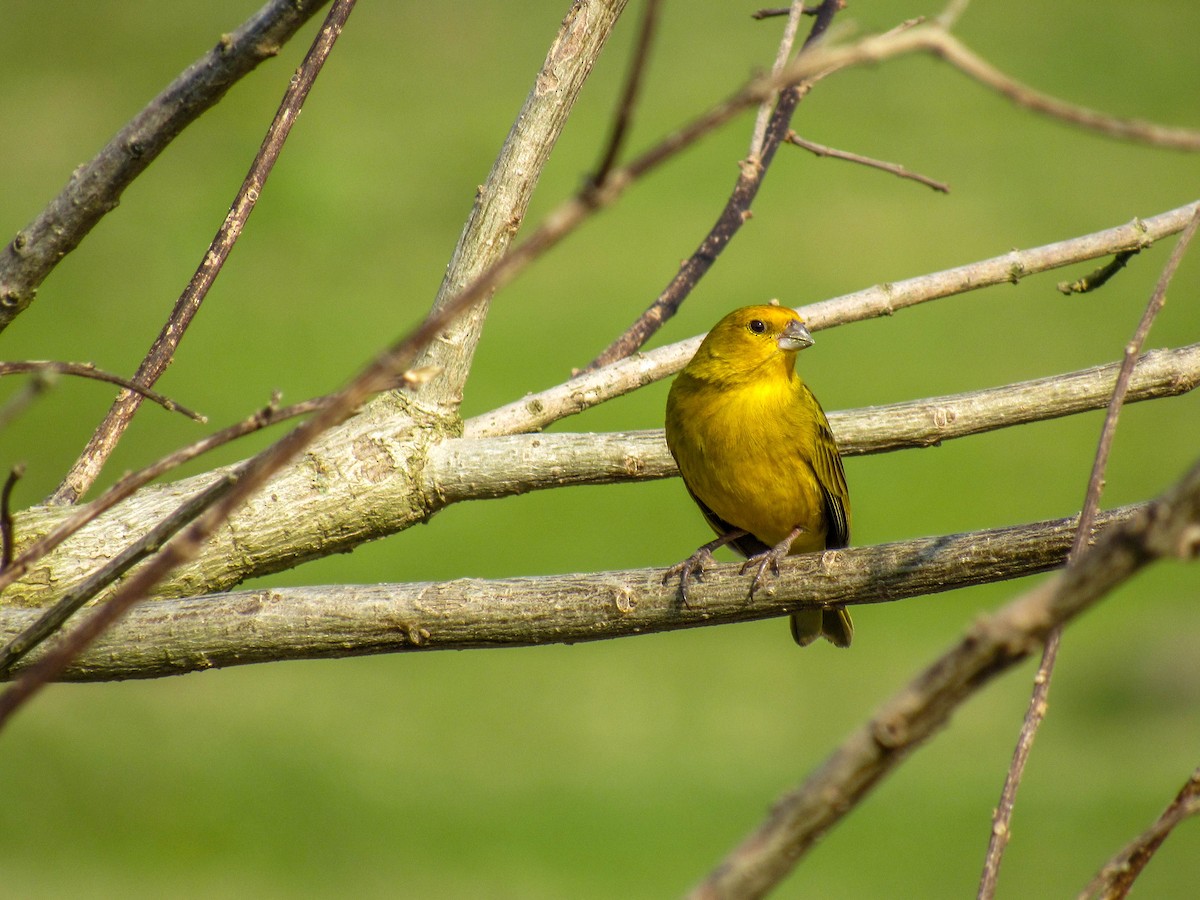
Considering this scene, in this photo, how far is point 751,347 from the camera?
438 cm

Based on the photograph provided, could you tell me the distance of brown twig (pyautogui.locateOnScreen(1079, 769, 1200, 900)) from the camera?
127 cm

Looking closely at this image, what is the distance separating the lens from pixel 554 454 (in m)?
3.40

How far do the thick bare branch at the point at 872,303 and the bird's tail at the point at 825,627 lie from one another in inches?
52.4

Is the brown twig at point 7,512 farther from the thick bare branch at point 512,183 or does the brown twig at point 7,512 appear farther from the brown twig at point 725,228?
the brown twig at point 725,228

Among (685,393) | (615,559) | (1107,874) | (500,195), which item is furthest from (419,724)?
(1107,874)

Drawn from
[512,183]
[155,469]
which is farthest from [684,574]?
[155,469]

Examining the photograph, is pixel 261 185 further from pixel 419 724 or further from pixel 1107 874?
pixel 419 724

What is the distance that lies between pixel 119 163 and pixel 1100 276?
2.74 metres

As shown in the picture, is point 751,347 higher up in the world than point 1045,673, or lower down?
higher up

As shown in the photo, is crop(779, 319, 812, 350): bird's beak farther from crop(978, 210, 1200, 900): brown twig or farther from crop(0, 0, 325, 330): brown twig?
crop(0, 0, 325, 330): brown twig

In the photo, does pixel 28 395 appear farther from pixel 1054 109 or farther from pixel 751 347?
pixel 751 347

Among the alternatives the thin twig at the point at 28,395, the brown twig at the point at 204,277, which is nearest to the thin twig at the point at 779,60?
the brown twig at the point at 204,277

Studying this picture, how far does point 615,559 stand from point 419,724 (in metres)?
2.66

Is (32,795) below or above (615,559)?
below
